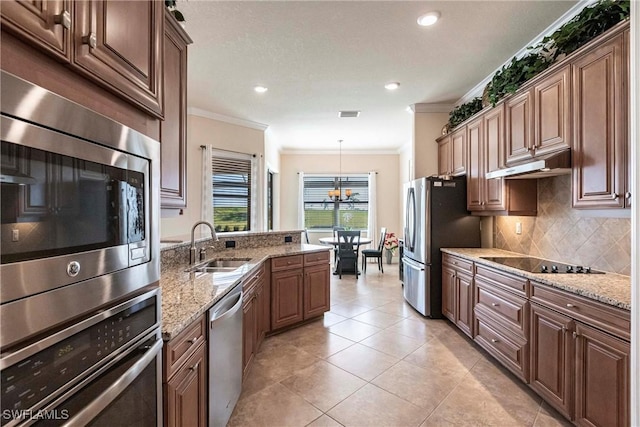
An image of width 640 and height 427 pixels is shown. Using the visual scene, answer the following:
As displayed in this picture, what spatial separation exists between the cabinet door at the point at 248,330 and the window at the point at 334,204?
551cm

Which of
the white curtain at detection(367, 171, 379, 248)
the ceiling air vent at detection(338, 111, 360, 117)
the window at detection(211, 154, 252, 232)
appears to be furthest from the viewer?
the white curtain at detection(367, 171, 379, 248)

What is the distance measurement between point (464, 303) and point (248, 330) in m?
2.23

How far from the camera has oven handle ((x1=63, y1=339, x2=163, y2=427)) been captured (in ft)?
2.42

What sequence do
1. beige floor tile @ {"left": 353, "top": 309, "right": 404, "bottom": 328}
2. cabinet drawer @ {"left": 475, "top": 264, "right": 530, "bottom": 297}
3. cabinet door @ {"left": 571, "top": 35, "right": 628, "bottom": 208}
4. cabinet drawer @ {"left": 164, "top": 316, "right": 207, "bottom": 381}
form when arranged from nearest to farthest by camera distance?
cabinet drawer @ {"left": 164, "top": 316, "right": 207, "bottom": 381} → cabinet door @ {"left": 571, "top": 35, "right": 628, "bottom": 208} → cabinet drawer @ {"left": 475, "top": 264, "right": 530, "bottom": 297} → beige floor tile @ {"left": 353, "top": 309, "right": 404, "bottom": 328}

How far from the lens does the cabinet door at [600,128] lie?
5.94 ft

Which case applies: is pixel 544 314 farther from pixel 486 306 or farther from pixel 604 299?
pixel 486 306

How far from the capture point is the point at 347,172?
318 inches

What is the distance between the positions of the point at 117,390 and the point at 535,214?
3.47 metres

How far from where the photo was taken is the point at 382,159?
26.2 feet

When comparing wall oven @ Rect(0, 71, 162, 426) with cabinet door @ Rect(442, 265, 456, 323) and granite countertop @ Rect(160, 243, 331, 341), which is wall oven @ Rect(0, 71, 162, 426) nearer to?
granite countertop @ Rect(160, 243, 331, 341)

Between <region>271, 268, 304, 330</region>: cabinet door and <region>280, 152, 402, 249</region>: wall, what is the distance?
4.56m

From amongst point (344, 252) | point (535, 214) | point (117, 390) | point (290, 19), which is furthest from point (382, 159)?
point (117, 390)

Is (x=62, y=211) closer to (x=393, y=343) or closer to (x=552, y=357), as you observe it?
(x=552, y=357)

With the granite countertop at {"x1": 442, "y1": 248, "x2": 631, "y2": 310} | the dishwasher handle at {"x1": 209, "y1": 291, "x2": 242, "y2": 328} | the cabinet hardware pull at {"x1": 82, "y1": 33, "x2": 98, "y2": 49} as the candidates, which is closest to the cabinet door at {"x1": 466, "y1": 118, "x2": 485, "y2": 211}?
the granite countertop at {"x1": 442, "y1": 248, "x2": 631, "y2": 310}
